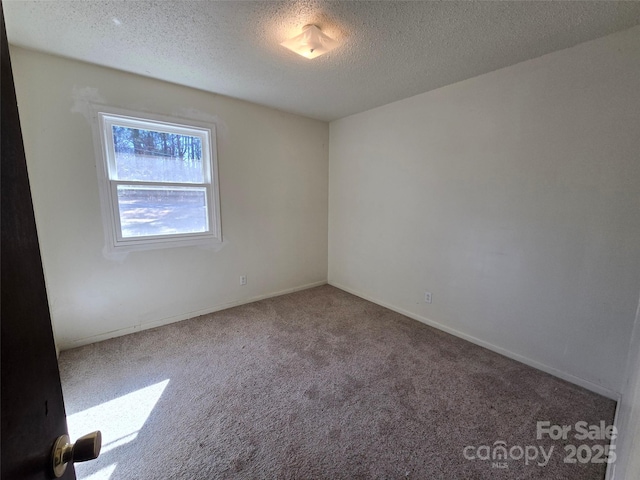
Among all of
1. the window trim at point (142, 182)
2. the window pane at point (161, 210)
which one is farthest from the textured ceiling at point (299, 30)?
the window pane at point (161, 210)

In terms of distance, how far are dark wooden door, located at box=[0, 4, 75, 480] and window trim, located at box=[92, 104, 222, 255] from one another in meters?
2.35

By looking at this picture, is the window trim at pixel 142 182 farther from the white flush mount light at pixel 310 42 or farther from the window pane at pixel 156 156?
the white flush mount light at pixel 310 42

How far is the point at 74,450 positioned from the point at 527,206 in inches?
113

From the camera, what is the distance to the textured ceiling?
160 cm

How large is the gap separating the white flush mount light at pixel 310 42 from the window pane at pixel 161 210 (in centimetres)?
182

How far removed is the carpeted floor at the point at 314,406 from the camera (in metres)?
1.43

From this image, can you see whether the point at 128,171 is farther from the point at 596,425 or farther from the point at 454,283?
the point at 596,425

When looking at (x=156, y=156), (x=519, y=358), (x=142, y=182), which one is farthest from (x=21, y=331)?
(x=519, y=358)

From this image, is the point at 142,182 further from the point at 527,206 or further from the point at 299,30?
the point at 527,206

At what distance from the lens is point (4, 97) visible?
481 mm

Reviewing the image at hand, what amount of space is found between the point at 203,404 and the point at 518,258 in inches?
107

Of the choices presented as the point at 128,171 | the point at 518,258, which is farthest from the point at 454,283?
the point at 128,171

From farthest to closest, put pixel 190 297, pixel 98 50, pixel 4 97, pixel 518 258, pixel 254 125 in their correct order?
pixel 254 125 → pixel 190 297 → pixel 518 258 → pixel 98 50 → pixel 4 97

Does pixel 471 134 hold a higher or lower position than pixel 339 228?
higher
